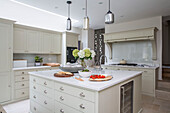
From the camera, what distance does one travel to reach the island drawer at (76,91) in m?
1.33

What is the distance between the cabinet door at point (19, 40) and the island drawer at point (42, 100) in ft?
6.17

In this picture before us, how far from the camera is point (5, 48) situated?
3020 millimetres

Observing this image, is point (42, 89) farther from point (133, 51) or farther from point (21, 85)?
point (133, 51)

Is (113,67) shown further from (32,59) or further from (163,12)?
(32,59)

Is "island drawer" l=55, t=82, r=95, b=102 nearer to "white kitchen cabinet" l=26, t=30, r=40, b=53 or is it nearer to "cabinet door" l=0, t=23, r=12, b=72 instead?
"cabinet door" l=0, t=23, r=12, b=72

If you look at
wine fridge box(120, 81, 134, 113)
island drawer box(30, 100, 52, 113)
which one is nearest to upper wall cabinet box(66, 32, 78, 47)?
island drawer box(30, 100, 52, 113)

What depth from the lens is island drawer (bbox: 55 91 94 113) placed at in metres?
1.34

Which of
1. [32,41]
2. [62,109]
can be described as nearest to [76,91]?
[62,109]

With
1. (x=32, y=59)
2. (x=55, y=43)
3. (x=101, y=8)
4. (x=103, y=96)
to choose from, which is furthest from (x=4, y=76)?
(x=101, y=8)

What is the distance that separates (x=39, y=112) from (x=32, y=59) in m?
2.63

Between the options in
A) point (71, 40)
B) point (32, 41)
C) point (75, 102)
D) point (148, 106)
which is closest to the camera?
point (75, 102)

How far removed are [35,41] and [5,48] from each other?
1.12m

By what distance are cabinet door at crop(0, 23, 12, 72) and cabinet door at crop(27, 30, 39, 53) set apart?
0.75 m

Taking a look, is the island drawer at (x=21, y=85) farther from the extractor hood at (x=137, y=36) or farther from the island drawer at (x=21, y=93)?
the extractor hood at (x=137, y=36)
